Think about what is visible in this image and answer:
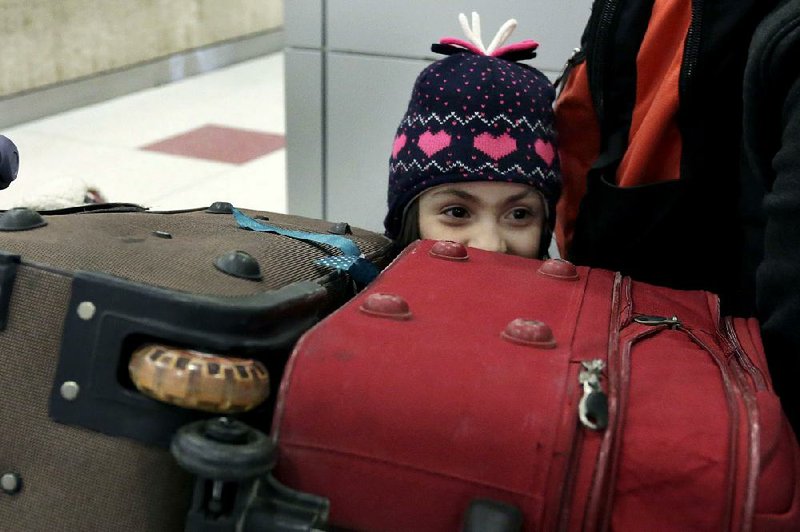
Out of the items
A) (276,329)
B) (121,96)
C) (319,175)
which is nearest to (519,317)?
(276,329)

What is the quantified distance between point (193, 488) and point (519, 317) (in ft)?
0.89

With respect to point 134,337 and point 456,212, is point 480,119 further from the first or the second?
point 134,337

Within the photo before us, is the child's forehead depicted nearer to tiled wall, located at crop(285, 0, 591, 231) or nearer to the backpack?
the backpack

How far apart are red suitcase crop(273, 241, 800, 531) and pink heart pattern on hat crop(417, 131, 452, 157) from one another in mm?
488

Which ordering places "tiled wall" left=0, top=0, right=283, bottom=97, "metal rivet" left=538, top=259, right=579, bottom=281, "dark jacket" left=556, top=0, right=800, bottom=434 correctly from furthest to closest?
"tiled wall" left=0, top=0, right=283, bottom=97 < "dark jacket" left=556, top=0, right=800, bottom=434 < "metal rivet" left=538, top=259, right=579, bottom=281

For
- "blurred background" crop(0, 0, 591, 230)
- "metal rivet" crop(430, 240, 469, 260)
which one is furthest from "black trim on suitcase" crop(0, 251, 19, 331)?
"blurred background" crop(0, 0, 591, 230)

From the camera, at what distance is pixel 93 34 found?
3564mm

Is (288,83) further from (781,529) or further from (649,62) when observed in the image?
(781,529)

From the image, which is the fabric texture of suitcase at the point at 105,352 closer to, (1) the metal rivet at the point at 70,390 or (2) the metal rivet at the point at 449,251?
(1) the metal rivet at the point at 70,390

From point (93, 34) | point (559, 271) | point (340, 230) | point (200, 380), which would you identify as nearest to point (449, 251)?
point (559, 271)

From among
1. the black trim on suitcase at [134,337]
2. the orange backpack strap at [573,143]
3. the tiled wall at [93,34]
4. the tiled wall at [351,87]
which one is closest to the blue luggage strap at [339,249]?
the black trim on suitcase at [134,337]

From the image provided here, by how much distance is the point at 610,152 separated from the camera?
1.06m

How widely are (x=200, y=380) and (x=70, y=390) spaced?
5.4 inches

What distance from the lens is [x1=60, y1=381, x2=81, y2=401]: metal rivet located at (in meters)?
0.65
